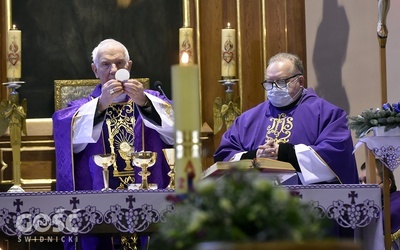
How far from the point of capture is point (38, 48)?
313 inches

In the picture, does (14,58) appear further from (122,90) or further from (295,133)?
(295,133)

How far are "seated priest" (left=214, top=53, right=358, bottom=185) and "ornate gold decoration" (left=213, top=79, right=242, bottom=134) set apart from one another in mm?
469

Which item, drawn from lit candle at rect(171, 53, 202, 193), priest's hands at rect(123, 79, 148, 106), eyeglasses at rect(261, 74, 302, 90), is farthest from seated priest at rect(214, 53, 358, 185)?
lit candle at rect(171, 53, 202, 193)

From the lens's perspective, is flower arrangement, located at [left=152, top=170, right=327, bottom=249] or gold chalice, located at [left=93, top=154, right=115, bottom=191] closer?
flower arrangement, located at [left=152, top=170, right=327, bottom=249]

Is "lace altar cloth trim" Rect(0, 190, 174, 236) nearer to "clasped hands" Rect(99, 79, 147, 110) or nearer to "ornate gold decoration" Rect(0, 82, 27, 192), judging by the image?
"clasped hands" Rect(99, 79, 147, 110)

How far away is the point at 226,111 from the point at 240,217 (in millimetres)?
5231

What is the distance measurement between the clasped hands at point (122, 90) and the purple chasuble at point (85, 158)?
378mm

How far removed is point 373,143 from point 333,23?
2364 mm

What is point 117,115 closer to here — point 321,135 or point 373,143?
point 321,135

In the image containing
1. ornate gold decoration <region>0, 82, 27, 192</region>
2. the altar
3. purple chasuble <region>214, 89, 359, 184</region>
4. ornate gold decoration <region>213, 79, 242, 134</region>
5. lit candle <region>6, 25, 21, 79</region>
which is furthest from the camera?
ornate gold decoration <region>213, 79, 242, 134</region>

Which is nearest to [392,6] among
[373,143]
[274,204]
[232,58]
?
[232,58]

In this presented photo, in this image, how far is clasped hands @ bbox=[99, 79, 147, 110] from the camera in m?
6.34

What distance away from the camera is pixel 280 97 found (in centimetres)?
660

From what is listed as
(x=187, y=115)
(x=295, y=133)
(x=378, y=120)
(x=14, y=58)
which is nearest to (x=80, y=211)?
(x=295, y=133)
